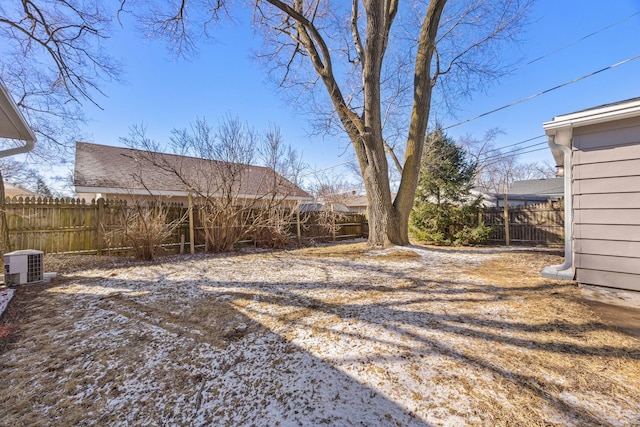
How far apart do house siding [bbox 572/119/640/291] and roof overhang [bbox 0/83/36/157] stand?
23.3 feet

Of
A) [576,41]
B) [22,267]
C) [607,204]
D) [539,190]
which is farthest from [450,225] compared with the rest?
[539,190]

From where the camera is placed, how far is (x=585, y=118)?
3.30 meters

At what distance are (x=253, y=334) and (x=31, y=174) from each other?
1581 cm

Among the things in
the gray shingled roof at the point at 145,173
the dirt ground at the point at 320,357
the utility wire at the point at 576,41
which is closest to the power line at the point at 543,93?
the utility wire at the point at 576,41

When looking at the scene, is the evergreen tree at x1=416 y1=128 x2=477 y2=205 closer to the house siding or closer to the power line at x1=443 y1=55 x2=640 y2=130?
the power line at x1=443 y1=55 x2=640 y2=130

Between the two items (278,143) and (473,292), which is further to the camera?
(278,143)

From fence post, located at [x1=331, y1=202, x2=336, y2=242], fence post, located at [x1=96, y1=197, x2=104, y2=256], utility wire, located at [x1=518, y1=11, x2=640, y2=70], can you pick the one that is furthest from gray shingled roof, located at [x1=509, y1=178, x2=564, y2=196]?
fence post, located at [x1=96, y1=197, x2=104, y2=256]

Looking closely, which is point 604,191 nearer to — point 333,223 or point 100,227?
point 333,223

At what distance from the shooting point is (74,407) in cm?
149

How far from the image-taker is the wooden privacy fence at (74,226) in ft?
18.4

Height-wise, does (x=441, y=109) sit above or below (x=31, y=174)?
above

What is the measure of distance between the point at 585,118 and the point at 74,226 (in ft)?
32.0

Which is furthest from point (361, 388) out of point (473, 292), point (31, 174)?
point (31, 174)

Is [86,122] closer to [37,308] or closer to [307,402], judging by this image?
[37,308]
